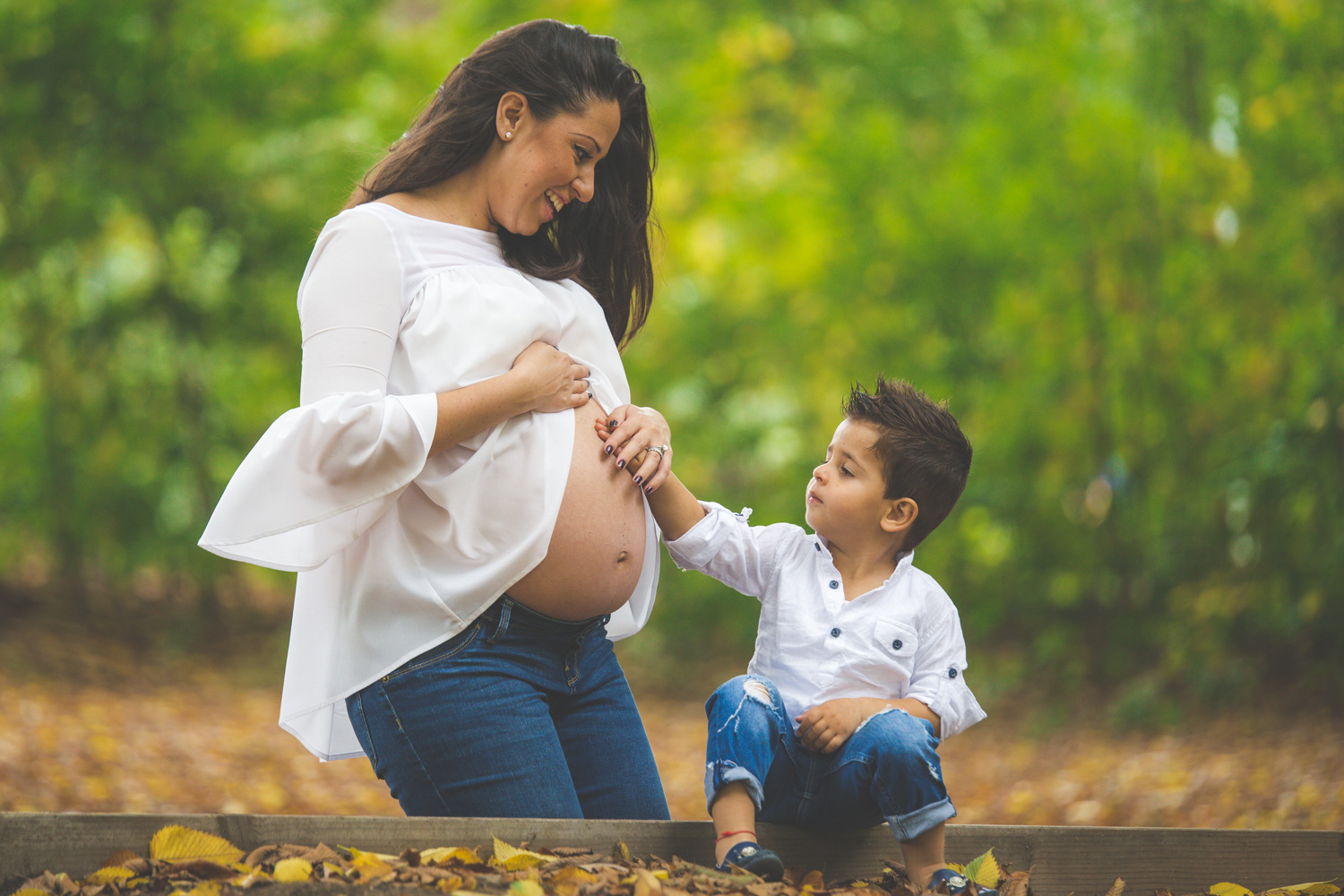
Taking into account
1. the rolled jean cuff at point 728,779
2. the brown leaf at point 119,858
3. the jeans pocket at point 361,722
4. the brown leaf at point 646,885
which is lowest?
the brown leaf at point 646,885

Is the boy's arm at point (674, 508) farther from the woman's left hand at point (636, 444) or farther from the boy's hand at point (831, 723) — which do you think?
the boy's hand at point (831, 723)

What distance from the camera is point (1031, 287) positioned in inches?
287

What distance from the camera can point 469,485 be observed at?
74.1 inches

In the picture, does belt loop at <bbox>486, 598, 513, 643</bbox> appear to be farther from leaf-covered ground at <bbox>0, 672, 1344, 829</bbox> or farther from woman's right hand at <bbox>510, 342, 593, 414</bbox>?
leaf-covered ground at <bbox>0, 672, 1344, 829</bbox>

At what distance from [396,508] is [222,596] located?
812 centimetres

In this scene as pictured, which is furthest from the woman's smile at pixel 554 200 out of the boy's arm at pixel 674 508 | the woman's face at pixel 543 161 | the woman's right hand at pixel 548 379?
the boy's arm at pixel 674 508

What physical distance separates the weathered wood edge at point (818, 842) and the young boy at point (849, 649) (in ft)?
0.25

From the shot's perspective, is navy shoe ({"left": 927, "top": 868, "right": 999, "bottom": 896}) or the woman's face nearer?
navy shoe ({"left": 927, "top": 868, "right": 999, "bottom": 896})

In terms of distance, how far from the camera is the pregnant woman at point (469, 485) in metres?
1.82

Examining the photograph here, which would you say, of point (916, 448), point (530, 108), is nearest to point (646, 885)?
point (916, 448)

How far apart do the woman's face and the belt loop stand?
2.23 feet

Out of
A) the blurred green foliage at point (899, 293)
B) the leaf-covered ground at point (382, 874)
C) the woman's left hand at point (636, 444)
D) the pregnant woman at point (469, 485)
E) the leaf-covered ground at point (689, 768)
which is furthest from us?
the blurred green foliage at point (899, 293)

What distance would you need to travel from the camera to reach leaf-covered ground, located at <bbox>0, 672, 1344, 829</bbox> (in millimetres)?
4891

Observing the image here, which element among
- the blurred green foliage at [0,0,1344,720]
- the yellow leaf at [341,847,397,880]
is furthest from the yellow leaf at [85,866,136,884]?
the blurred green foliage at [0,0,1344,720]
